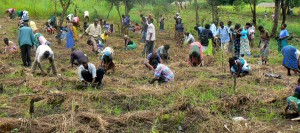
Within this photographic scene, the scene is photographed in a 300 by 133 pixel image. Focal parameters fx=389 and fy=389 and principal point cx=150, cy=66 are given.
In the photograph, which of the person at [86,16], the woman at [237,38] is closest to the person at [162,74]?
the woman at [237,38]

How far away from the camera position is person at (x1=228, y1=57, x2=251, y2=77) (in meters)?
9.46

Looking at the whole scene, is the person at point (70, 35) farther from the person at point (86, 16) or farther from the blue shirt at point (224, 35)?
the person at point (86, 16)

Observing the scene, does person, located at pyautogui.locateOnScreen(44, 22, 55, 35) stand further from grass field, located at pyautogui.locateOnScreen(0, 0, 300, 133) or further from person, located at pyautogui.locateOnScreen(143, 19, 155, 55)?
grass field, located at pyautogui.locateOnScreen(0, 0, 300, 133)

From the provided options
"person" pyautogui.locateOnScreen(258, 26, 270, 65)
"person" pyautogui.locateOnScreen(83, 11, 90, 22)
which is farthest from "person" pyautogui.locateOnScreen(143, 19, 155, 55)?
"person" pyautogui.locateOnScreen(83, 11, 90, 22)

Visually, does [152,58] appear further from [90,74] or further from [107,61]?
[90,74]

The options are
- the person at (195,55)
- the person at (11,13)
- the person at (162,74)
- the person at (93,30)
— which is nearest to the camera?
the person at (162,74)

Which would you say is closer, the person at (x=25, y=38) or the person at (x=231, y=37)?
the person at (x=25, y=38)

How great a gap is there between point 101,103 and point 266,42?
6.27 m

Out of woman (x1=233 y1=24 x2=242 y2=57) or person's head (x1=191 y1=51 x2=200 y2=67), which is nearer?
person's head (x1=191 y1=51 x2=200 y2=67)

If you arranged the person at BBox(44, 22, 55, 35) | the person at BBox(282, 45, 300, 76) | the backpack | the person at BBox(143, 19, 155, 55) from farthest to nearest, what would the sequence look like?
the person at BBox(44, 22, 55, 35) < the person at BBox(143, 19, 155, 55) < the backpack < the person at BBox(282, 45, 300, 76)

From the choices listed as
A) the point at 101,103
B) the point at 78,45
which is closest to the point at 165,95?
the point at 101,103

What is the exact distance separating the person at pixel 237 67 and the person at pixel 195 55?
1705 millimetres

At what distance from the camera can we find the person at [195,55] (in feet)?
36.7

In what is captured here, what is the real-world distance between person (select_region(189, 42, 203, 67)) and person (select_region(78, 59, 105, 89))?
3596 millimetres
